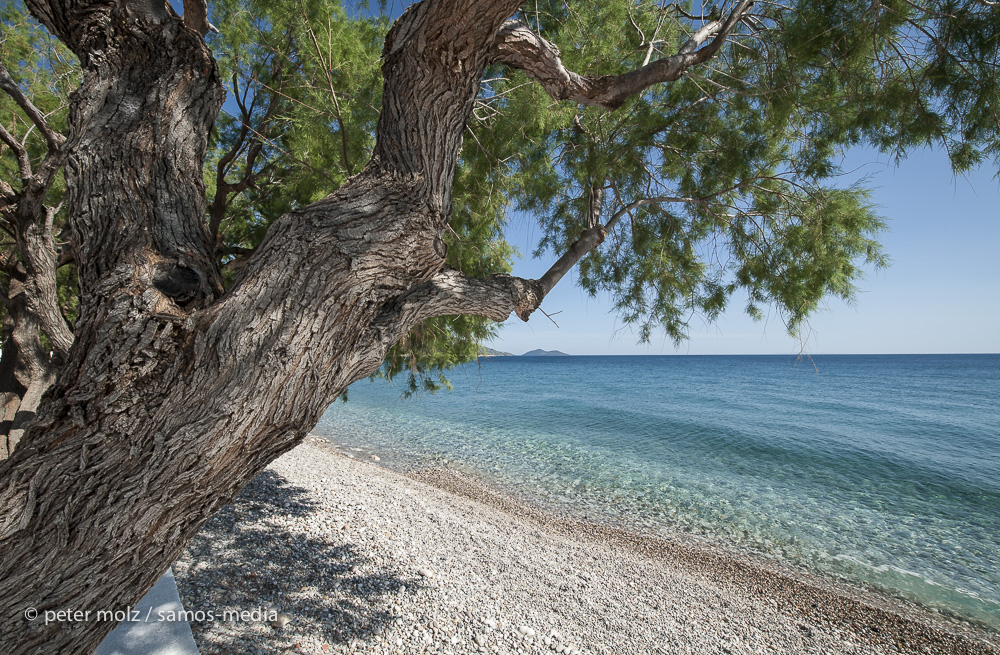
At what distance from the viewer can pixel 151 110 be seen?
1.40m

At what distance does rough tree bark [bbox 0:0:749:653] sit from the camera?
1054mm

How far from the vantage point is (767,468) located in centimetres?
979

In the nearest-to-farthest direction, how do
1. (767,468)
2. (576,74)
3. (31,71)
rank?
(576,74), (31,71), (767,468)

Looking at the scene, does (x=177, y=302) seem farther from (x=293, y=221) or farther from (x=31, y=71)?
(x=31, y=71)

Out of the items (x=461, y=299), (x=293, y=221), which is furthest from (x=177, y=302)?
(x=461, y=299)

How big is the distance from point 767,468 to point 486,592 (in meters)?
8.42

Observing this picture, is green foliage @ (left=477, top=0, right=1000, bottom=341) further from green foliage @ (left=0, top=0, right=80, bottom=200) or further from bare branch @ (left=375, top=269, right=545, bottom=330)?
green foliage @ (left=0, top=0, right=80, bottom=200)

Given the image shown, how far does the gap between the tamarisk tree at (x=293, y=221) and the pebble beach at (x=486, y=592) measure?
2.13m

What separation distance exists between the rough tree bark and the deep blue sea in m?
2.55

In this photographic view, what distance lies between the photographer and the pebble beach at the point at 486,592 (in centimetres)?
309

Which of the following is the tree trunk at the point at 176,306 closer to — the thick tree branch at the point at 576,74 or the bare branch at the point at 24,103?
the thick tree branch at the point at 576,74

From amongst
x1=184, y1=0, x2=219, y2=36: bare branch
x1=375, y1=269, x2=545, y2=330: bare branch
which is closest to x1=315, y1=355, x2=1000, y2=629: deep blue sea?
x1=375, y1=269, x2=545, y2=330: bare branch

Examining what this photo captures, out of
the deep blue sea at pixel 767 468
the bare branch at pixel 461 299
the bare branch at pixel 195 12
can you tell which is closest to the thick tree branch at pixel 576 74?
the bare branch at pixel 461 299

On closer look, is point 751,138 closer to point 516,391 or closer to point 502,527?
point 502,527
